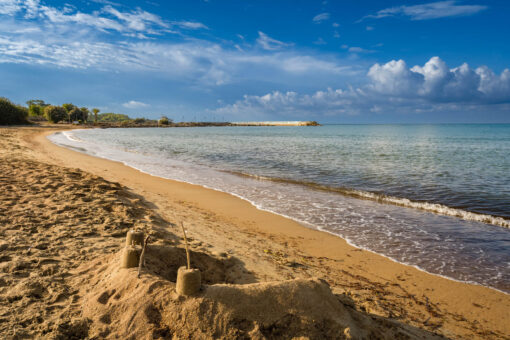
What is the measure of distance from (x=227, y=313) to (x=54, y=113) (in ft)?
335

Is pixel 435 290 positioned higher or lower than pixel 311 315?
lower

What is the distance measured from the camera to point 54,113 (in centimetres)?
8400

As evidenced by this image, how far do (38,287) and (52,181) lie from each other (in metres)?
6.41

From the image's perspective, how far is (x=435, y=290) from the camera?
4.71m

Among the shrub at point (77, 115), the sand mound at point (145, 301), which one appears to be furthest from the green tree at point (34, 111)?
the sand mound at point (145, 301)

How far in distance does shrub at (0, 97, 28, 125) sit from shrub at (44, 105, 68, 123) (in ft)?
82.0

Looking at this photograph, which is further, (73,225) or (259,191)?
(259,191)

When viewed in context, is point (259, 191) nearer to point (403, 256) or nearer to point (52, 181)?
point (403, 256)

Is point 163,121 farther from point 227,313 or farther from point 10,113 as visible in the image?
point 227,313

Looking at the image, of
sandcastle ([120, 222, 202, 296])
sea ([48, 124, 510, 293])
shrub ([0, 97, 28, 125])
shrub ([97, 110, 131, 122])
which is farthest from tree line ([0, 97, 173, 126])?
sandcastle ([120, 222, 202, 296])

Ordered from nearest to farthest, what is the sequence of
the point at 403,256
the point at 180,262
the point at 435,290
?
the point at 180,262 → the point at 435,290 → the point at 403,256

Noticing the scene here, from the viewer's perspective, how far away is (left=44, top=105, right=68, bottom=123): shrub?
273 feet

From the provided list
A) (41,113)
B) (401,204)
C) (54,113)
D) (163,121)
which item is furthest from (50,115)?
(401,204)

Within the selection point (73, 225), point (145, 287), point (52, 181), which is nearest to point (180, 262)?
point (145, 287)
